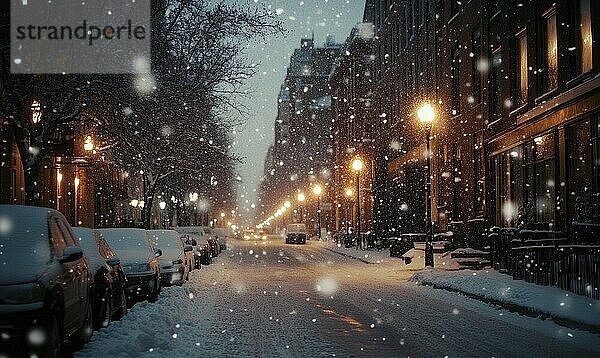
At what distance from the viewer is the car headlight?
9.45 meters

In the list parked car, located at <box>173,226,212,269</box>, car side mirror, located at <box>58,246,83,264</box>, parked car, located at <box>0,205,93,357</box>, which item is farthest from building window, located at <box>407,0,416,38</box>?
car side mirror, located at <box>58,246,83,264</box>

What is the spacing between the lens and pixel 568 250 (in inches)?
769

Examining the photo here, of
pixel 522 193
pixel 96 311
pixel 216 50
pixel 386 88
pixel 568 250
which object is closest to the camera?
pixel 96 311

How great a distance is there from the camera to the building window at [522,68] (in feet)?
97.5

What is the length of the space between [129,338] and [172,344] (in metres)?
0.66

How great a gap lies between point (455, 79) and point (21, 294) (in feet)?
110

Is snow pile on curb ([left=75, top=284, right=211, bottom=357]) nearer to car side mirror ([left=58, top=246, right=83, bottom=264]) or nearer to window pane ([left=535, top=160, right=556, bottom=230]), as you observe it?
car side mirror ([left=58, top=246, right=83, bottom=264])

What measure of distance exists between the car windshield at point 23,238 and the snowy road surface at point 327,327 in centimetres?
170

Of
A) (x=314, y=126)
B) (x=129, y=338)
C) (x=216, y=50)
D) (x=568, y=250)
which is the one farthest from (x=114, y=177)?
(x=314, y=126)

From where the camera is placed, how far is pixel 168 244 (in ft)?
86.5

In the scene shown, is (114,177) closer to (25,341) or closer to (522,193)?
(522,193)

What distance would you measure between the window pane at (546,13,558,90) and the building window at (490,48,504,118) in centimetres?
554

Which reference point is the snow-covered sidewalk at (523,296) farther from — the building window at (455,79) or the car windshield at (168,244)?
the building window at (455,79)

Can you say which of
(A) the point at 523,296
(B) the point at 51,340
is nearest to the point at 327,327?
(A) the point at 523,296
